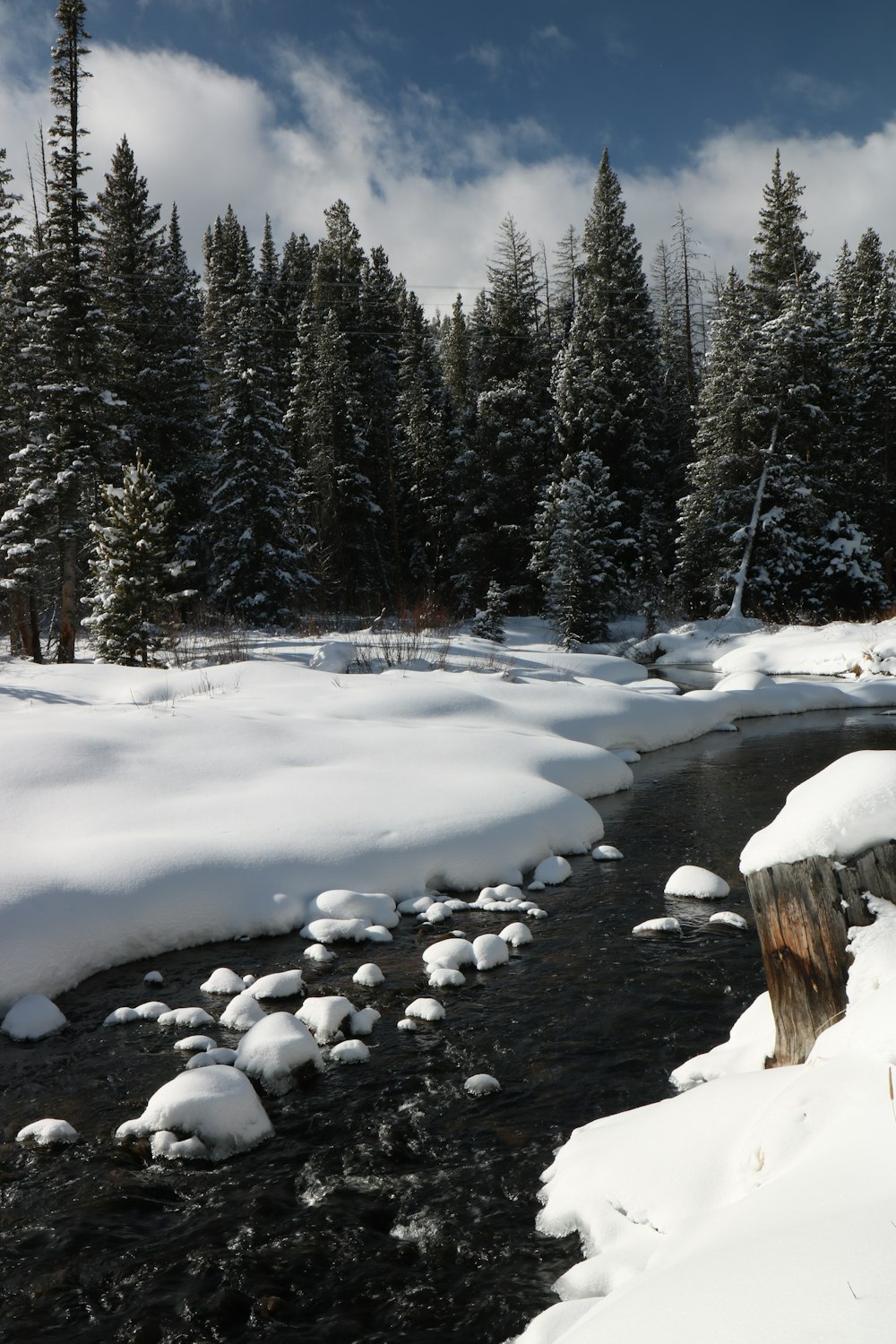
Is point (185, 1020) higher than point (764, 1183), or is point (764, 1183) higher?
point (764, 1183)

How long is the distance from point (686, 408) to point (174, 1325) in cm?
4123

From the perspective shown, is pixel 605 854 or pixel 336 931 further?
pixel 605 854

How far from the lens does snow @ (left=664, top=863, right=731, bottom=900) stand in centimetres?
689

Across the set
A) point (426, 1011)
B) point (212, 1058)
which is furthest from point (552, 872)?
point (212, 1058)

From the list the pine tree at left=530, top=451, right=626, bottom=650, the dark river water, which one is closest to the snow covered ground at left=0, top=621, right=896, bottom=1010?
the dark river water

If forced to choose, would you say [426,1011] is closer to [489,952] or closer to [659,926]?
[489,952]

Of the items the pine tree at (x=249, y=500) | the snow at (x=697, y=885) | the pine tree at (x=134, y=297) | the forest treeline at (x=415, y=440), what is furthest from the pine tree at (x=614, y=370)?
the snow at (x=697, y=885)

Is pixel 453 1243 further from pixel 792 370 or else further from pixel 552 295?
pixel 552 295

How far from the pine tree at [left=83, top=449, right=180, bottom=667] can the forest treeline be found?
6cm

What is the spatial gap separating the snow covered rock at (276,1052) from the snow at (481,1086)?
2.63ft

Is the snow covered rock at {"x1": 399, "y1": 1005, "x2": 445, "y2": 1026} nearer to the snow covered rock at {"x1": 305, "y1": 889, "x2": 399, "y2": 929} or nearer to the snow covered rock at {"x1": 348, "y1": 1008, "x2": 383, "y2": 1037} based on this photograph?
the snow covered rock at {"x1": 348, "y1": 1008, "x2": 383, "y2": 1037}

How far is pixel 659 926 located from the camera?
20.3 feet

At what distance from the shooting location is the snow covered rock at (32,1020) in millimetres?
4801

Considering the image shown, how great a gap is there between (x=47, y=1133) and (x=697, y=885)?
16.3 feet
